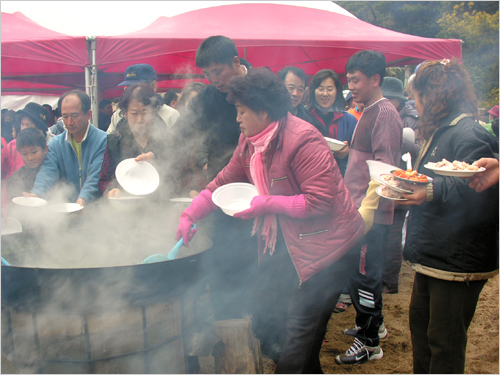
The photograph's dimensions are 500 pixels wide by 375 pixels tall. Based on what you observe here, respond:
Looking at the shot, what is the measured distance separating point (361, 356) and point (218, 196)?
1.68 meters

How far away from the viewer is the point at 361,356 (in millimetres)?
2816

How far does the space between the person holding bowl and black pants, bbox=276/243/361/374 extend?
1.44 feet

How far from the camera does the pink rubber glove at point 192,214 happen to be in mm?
2197

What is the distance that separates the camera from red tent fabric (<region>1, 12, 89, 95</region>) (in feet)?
17.8

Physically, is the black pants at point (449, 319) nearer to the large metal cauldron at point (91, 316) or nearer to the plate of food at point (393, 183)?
the plate of food at point (393, 183)

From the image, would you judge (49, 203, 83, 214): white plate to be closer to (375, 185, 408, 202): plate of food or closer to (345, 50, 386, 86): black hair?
(375, 185, 408, 202): plate of food

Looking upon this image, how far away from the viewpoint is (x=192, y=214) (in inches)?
87.7

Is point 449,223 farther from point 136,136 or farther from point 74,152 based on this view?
point 74,152

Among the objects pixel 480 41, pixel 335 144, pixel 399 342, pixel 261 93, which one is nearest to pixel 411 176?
pixel 261 93

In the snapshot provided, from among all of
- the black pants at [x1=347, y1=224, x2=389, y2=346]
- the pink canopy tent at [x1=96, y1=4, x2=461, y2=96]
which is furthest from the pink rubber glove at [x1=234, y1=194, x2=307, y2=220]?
the pink canopy tent at [x1=96, y1=4, x2=461, y2=96]

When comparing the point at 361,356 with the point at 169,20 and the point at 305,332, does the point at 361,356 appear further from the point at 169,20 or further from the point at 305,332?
the point at 169,20

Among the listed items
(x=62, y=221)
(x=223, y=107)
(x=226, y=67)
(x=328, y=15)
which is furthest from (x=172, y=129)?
(x=328, y=15)

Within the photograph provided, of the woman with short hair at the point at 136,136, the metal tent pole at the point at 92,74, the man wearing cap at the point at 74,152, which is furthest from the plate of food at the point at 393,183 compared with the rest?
the metal tent pole at the point at 92,74

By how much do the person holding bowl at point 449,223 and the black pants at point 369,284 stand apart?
76cm
